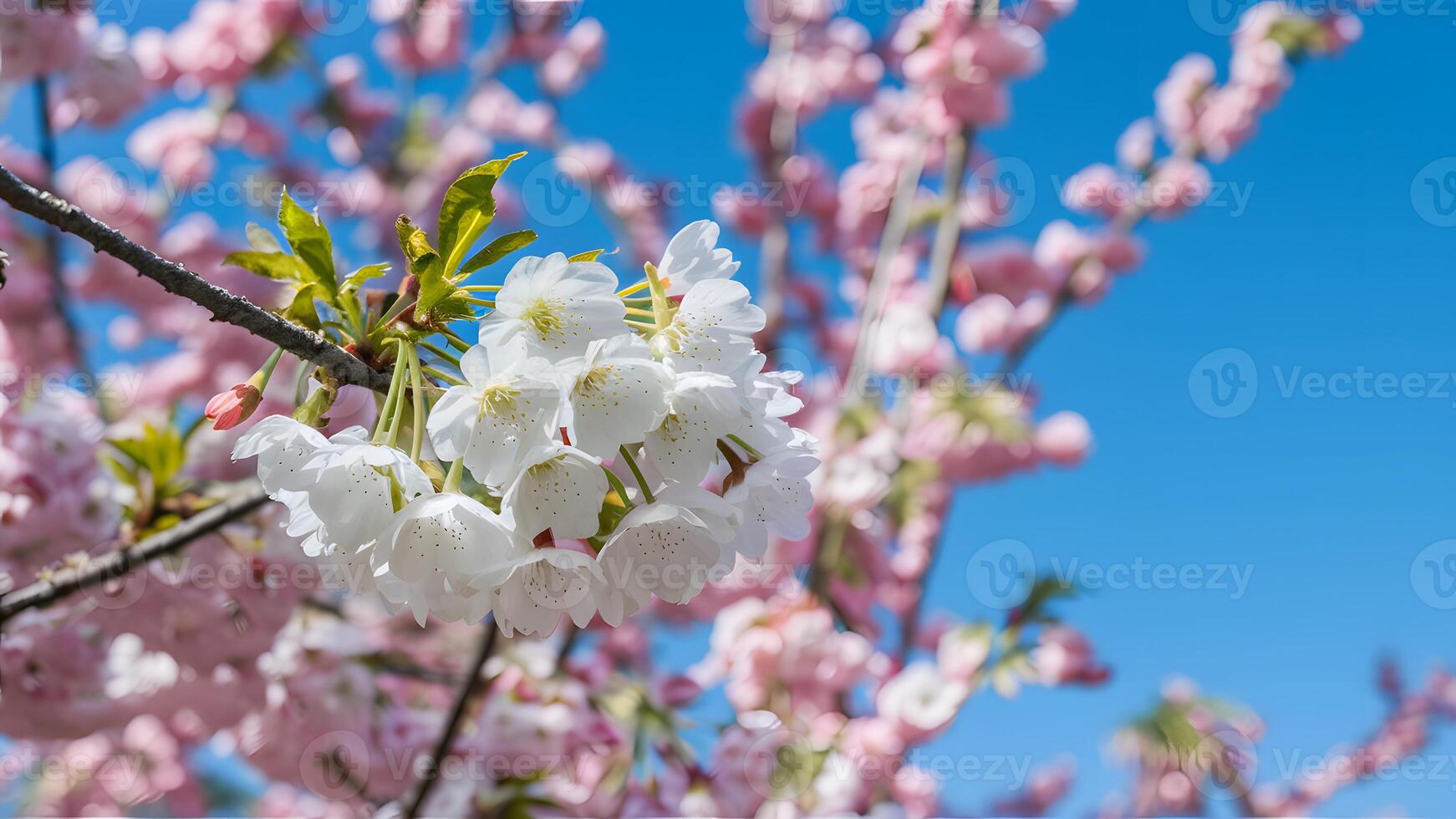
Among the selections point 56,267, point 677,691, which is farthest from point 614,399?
point 56,267

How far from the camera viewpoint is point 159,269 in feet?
2.07

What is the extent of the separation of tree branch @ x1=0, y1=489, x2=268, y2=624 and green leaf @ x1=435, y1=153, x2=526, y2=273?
536 mm

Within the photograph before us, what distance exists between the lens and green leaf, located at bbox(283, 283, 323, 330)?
28.1 inches

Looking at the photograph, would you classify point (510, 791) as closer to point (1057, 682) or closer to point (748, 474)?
point (748, 474)

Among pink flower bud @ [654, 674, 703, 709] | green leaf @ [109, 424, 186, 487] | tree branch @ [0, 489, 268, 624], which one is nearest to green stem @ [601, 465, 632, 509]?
tree branch @ [0, 489, 268, 624]

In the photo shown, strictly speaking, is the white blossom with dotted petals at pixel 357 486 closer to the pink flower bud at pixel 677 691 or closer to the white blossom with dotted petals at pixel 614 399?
the white blossom with dotted petals at pixel 614 399

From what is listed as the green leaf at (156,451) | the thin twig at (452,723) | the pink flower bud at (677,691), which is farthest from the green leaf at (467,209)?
the pink flower bud at (677,691)

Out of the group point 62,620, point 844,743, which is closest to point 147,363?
point 62,620

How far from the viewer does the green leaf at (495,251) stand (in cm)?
71

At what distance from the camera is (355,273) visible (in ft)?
2.43

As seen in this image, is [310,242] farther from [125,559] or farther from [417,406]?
[125,559]

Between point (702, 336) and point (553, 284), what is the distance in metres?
0.12

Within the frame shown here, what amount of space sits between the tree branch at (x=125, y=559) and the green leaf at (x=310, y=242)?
0.43 m

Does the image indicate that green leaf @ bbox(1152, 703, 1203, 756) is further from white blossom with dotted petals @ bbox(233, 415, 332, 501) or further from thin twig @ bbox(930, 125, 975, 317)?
white blossom with dotted petals @ bbox(233, 415, 332, 501)
